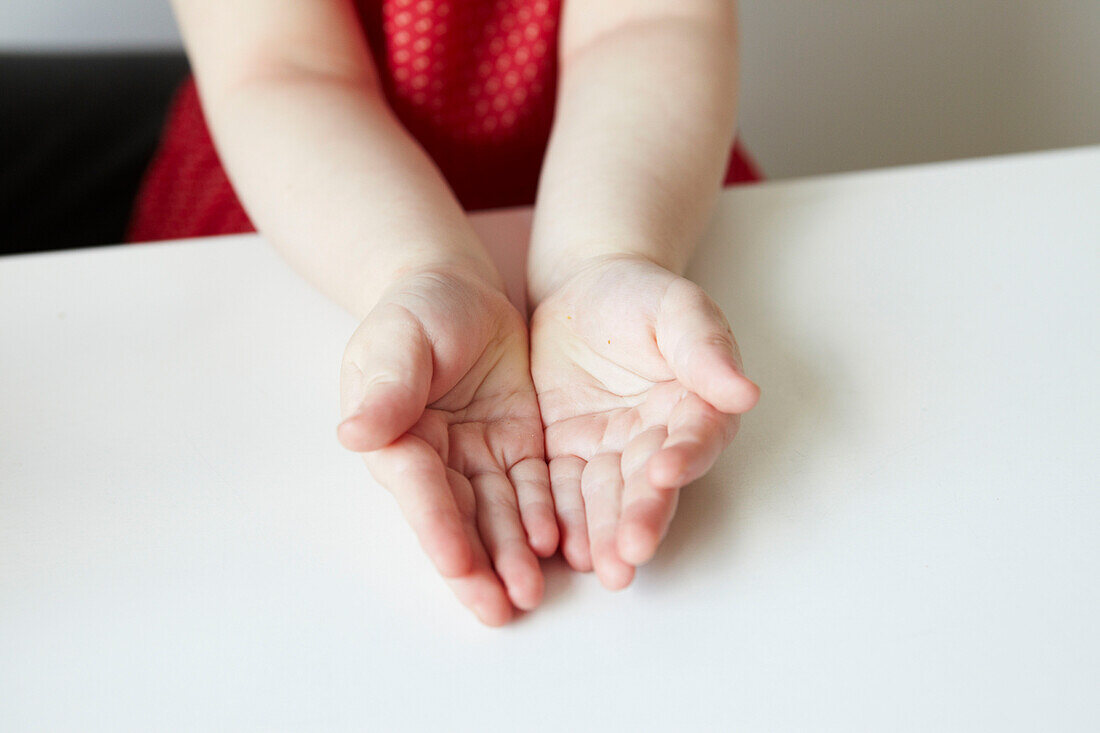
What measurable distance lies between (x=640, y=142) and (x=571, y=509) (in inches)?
9.1

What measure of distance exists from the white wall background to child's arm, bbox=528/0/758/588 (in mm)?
707

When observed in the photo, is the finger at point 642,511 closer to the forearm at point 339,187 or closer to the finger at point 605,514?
the finger at point 605,514

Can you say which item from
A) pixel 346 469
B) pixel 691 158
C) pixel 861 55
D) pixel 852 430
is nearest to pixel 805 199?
pixel 691 158

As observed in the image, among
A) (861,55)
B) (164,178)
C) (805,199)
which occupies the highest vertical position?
(805,199)

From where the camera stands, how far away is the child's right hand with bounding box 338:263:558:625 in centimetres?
27

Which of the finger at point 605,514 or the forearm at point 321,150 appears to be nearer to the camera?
the finger at point 605,514

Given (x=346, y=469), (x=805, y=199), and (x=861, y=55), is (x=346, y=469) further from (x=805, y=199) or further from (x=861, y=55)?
(x=861, y=55)

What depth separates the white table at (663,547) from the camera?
26 centimetres

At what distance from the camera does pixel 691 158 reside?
460 millimetres

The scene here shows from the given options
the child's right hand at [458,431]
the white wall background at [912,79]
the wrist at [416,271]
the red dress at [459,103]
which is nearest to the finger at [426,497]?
the child's right hand at [458,431]

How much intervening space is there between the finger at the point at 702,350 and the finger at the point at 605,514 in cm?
4

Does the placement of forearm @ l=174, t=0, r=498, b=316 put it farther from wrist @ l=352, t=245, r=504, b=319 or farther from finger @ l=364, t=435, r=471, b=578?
finger @ l=364, t=435, r=471, b=578

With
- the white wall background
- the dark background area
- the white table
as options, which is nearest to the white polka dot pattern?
the white table

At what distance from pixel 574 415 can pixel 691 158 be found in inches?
7.4
